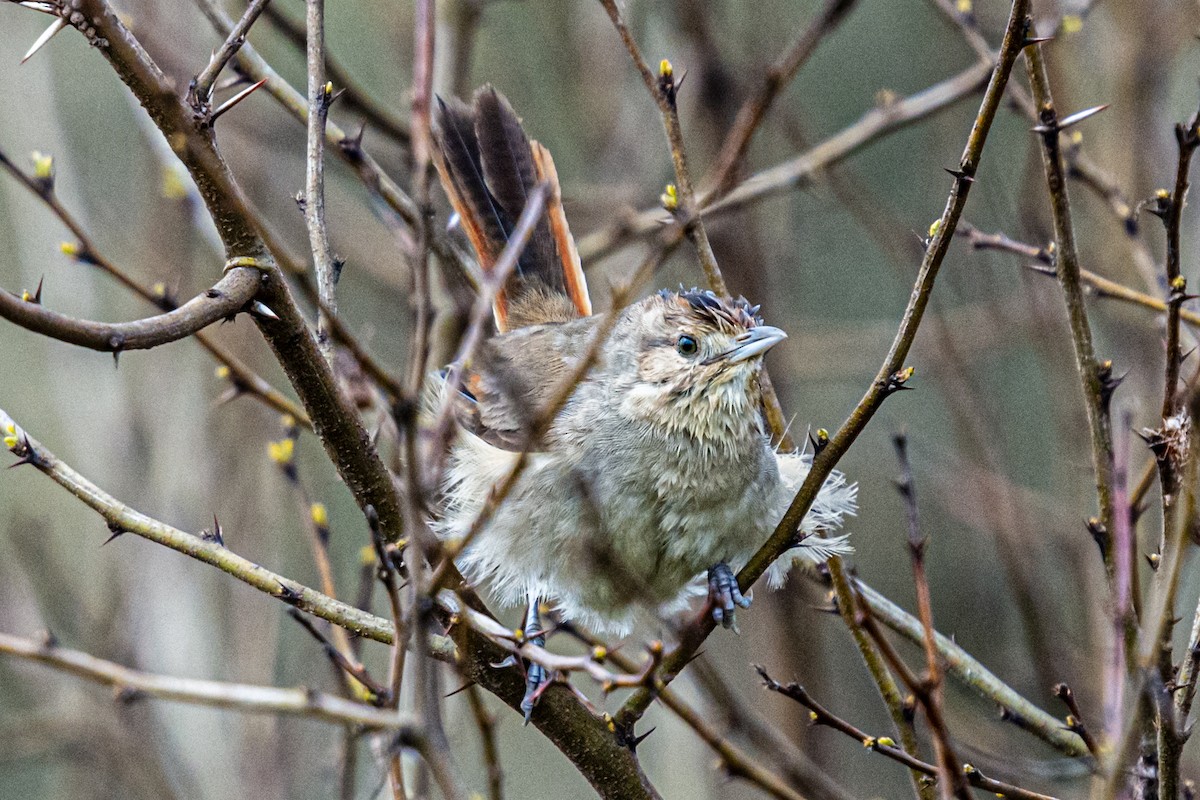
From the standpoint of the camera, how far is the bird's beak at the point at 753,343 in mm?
3537

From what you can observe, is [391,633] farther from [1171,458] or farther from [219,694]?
[1171,458]

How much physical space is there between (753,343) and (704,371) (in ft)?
0.68

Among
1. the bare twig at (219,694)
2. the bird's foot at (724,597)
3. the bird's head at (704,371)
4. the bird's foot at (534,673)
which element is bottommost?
the bird's foot at (534,673)

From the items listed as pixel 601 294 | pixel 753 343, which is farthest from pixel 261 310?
pixel 601 294

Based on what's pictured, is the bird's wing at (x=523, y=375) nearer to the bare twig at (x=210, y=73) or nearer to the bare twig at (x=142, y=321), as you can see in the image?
the bare twig at (x=142, y=321)

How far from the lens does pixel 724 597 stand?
3.49m

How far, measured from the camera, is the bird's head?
12.1ft

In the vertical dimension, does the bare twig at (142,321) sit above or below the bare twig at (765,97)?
below

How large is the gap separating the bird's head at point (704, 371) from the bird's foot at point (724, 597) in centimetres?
44

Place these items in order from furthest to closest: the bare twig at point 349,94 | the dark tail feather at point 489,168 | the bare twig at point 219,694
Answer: the dark tail feather at point 489,168 → the bare twig at point 349,94 → the bare twig at point 219,694

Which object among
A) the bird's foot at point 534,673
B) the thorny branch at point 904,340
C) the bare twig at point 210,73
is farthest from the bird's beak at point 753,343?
the bare twig at point 210,73

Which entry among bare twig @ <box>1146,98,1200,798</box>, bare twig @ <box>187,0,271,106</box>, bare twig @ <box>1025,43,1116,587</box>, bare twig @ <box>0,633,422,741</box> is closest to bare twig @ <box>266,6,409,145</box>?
bare twig @ <box>187,0,271,106</box>

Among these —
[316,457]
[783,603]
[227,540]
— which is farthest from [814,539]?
[316,457]

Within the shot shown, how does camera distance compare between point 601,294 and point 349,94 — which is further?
point 601,294
